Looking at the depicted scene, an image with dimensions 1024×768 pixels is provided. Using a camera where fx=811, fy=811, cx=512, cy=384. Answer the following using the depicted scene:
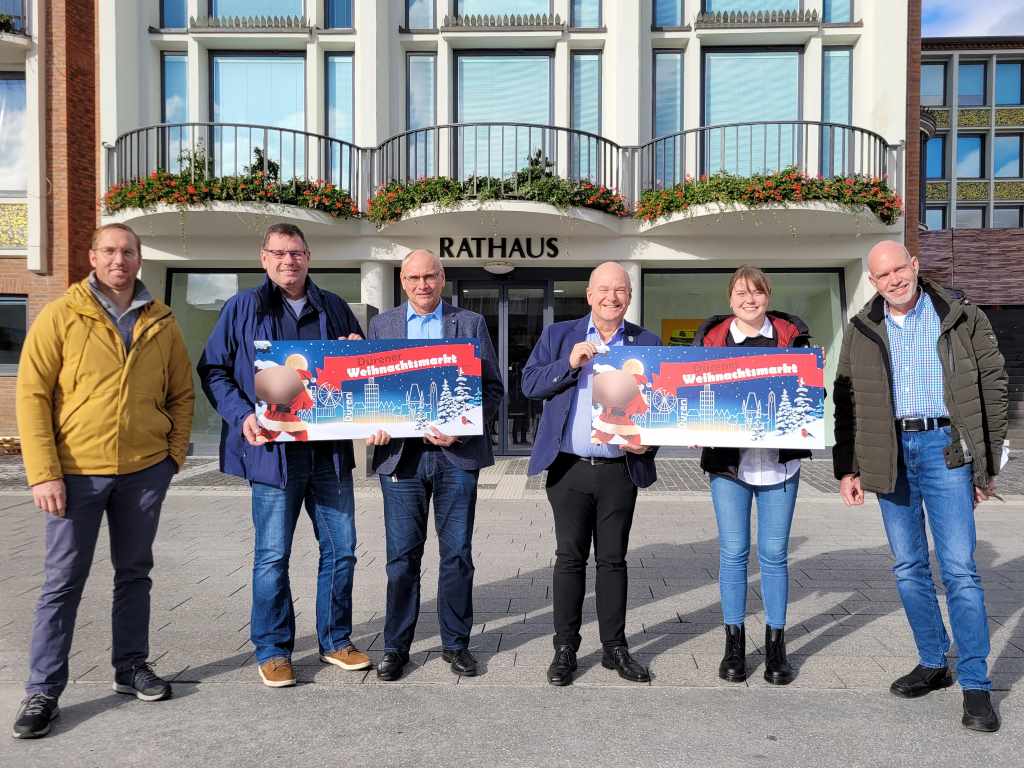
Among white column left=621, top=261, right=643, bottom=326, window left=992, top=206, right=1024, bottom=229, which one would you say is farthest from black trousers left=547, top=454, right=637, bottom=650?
window left=992, top=206, right=1024, bottom=229

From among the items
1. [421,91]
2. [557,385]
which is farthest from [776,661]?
[421,91]

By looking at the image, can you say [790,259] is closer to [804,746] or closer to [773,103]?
[773,103]

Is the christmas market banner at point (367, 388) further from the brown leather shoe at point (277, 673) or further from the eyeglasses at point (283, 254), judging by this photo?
the brown leather shoe at point (277, 673)

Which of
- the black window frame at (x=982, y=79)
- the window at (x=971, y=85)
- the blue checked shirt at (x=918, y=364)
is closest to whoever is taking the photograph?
the blue checked shirt at (x=918, y=364)

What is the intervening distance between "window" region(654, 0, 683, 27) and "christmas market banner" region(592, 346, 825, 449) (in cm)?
1324

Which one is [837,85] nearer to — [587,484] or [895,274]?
[895,274]

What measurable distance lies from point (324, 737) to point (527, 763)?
82 cm

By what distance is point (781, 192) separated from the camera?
12914 mm

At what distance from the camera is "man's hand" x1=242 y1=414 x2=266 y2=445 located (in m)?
3.67

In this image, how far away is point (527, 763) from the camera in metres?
2.96

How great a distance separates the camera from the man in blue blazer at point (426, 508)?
3.91m

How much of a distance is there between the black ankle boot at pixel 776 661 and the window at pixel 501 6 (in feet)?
45.7

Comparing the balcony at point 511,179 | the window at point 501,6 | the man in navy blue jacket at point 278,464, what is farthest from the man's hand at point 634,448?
the window at point 501,6

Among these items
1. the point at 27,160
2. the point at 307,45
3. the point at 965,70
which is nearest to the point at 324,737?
the point at 307,45
